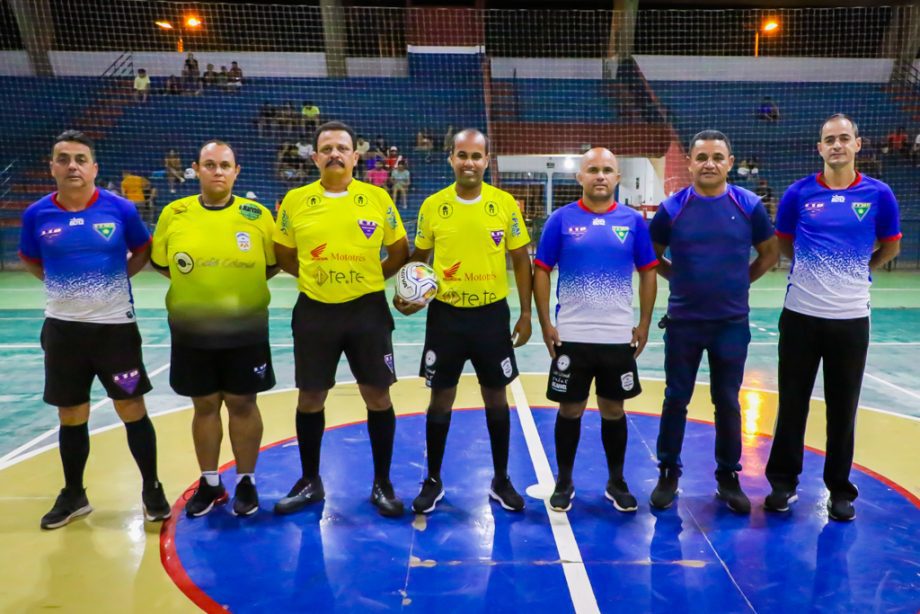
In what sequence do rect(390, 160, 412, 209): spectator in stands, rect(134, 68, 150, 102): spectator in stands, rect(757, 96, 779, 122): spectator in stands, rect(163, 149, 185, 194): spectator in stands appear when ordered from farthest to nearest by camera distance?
1. rect(757, 96, 779, 122): spectator in stands
2. rect(134, 68, 150, 102): spectator in stands
3. rect(163, 149, 185, 194): spectator in stands
4. rect(390, 160, 412, 209): spectator in stands

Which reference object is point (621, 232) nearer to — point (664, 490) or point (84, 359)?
point (664, 490)

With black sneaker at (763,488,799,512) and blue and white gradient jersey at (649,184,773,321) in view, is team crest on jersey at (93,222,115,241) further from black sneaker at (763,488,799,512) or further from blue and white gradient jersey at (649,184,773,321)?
black sneaker at (763,488,799,512)

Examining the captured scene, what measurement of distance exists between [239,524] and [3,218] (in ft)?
54.4

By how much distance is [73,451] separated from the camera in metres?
4.05

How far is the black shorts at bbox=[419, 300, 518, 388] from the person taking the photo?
398 centimetres

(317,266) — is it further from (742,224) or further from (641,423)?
(641,423)

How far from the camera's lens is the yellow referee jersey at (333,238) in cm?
388

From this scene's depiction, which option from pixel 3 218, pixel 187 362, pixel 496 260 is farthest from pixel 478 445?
pixel 3 218

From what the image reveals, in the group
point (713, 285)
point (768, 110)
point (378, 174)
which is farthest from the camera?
point (768, 110)

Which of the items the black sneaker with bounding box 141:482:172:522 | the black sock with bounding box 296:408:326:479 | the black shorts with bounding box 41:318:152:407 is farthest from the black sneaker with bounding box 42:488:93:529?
the black sock with bounding box 296:408:326:479

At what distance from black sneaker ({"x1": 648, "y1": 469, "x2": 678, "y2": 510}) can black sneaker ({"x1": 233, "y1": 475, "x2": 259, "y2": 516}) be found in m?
2.38

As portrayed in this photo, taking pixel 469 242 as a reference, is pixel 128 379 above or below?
below

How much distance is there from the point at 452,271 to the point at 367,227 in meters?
0.55

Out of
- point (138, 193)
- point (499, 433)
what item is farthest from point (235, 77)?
point (499, 433)
